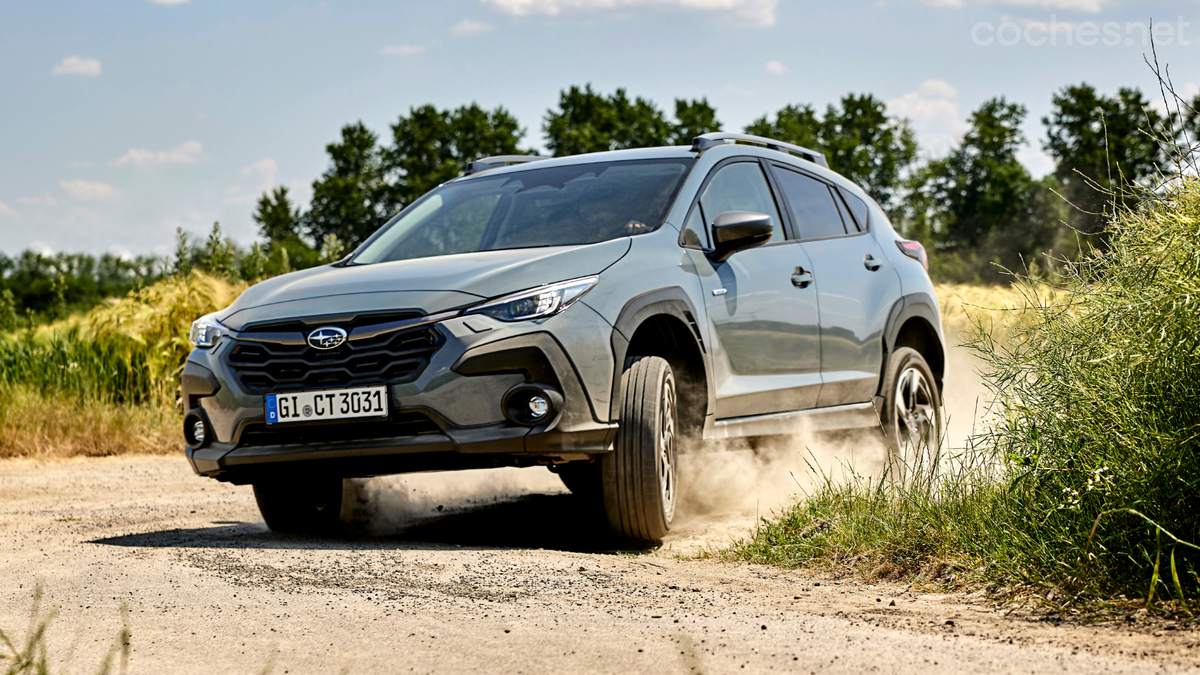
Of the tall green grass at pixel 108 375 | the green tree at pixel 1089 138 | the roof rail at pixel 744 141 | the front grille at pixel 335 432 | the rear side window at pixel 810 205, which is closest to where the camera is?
the front grille at pixel 335 432

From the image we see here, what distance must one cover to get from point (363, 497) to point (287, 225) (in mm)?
75300

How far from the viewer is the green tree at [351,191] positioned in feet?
256

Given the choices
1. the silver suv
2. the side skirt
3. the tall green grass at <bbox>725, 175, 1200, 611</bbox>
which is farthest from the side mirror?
the tall green grass at <bbox>725, 175, 1200, 611</bbox>

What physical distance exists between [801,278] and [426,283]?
7.99 feet

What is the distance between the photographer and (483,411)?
5.07 meters

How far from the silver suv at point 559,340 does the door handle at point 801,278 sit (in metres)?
0.02

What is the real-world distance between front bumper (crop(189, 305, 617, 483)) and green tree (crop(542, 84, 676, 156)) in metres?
70.4

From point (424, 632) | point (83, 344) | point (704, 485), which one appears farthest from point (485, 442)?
point (83, 344)

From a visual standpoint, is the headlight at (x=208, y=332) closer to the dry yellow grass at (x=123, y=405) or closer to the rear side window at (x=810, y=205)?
the rear side window at (x=810, y=205)

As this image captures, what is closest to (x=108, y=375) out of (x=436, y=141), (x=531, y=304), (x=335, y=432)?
(x=335, y=432)

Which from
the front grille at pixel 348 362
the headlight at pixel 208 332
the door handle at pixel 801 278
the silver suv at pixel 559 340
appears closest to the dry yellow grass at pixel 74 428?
the silver suv at pixel 559 340

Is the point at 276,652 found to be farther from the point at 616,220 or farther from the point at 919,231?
the point at 919,231

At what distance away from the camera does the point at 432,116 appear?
264 ft

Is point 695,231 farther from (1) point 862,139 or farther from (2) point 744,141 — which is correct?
(1) point 862,139
